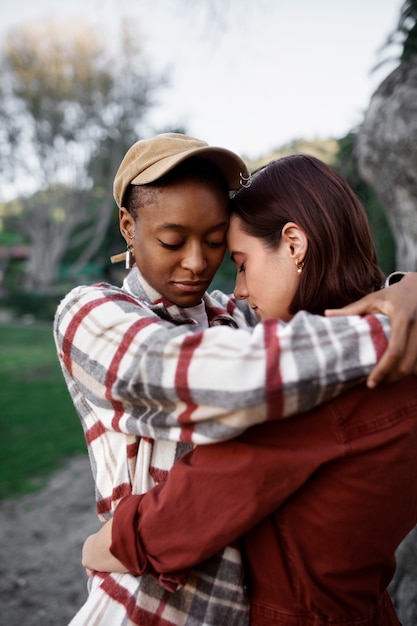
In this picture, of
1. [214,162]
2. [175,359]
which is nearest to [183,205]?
[214,162]

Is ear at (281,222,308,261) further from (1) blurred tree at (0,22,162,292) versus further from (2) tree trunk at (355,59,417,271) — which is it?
(1) blurred tree at (0,22,162,292)

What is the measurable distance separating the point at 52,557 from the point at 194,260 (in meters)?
3.66

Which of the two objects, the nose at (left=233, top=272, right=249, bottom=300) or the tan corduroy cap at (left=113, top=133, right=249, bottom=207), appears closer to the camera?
the tan corduroy cap at (left=113, top=133, right=249, bottom=207)

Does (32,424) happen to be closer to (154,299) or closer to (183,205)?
(154,299)

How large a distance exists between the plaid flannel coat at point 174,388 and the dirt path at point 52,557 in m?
1.70

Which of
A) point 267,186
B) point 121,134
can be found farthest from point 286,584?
point 121,134

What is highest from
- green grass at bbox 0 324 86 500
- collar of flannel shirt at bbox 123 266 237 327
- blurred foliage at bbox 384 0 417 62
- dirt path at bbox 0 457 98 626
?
blurred foliage at bbox 384 0 417 62

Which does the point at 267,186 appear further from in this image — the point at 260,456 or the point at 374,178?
the point at 374,178

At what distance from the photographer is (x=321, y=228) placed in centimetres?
167

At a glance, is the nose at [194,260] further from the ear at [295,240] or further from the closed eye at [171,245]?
the ear at [295,240]

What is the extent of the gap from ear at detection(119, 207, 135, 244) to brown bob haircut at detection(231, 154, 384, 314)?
1.43 feet

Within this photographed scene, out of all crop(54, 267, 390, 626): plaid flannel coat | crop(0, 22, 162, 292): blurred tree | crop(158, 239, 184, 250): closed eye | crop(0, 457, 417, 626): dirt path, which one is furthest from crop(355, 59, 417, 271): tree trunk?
crop(0, 22, 162, 292): blurred tree

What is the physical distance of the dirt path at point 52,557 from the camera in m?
2.82

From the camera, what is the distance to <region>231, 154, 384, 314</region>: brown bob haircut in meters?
1.67
